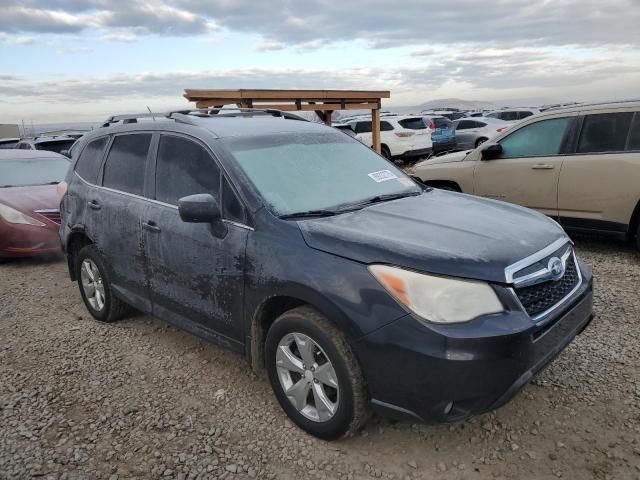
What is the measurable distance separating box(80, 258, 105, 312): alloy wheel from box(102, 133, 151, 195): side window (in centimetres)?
76

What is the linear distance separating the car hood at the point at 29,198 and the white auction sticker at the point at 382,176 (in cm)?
448

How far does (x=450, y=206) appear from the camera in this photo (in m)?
3.32

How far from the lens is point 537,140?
6188mm

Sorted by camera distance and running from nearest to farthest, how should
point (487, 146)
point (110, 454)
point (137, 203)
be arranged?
1. point (110, 454)
2. point (137, 203)
3. point (487, 146)

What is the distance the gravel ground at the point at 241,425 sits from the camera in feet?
8.66

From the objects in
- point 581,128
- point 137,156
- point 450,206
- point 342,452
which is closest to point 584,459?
point 342,452

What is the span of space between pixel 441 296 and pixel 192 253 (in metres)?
1.65

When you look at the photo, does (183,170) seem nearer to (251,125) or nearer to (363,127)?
(251,125)

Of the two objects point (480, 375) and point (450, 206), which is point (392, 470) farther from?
point (450, 206)

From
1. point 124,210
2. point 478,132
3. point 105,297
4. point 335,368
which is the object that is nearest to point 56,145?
point 105,297

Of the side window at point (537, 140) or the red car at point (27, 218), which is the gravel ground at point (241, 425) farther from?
the red car at point (27, 218)

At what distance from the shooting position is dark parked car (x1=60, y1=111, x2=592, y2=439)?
2369 mm

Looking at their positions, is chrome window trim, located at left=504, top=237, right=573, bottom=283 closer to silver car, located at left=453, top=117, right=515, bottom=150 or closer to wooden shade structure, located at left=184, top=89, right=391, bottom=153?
wooden shade structure, located at left=184, top=89, right=391, bottom=153

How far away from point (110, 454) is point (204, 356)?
115 cm
